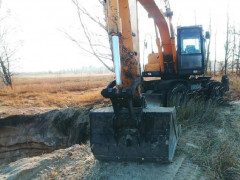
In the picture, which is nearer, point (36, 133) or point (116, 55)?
point (116, 55)

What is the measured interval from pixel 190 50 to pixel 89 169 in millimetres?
5289

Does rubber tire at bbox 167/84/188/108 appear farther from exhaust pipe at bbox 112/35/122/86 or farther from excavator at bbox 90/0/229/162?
exhaust pipe at bbox 112/35/122/86

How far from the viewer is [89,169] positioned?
147 inches

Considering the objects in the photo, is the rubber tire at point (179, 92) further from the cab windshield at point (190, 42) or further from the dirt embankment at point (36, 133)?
the dirt embankment at point (36, 133)

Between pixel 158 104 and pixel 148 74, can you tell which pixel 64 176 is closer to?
pixel 158 104

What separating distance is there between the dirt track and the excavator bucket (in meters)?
0.14

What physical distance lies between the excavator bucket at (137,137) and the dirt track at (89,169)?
0.14 metres

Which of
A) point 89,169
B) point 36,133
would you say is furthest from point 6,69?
point 89,169

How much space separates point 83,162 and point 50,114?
6.75 m

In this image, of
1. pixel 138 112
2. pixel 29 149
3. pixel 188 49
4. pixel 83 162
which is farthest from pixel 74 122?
pixel 138 112

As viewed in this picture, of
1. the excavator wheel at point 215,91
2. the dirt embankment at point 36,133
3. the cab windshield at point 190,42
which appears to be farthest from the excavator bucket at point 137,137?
the dirt embankment at point 36,133

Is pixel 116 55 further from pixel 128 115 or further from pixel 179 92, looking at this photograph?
pixel 179 92

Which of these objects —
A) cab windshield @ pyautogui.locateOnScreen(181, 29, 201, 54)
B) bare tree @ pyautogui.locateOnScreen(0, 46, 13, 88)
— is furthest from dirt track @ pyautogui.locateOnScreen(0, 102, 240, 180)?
bare tree @ pyautogui.locateOnScreen(0, 46, 13, 88)

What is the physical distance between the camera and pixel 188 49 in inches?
300
